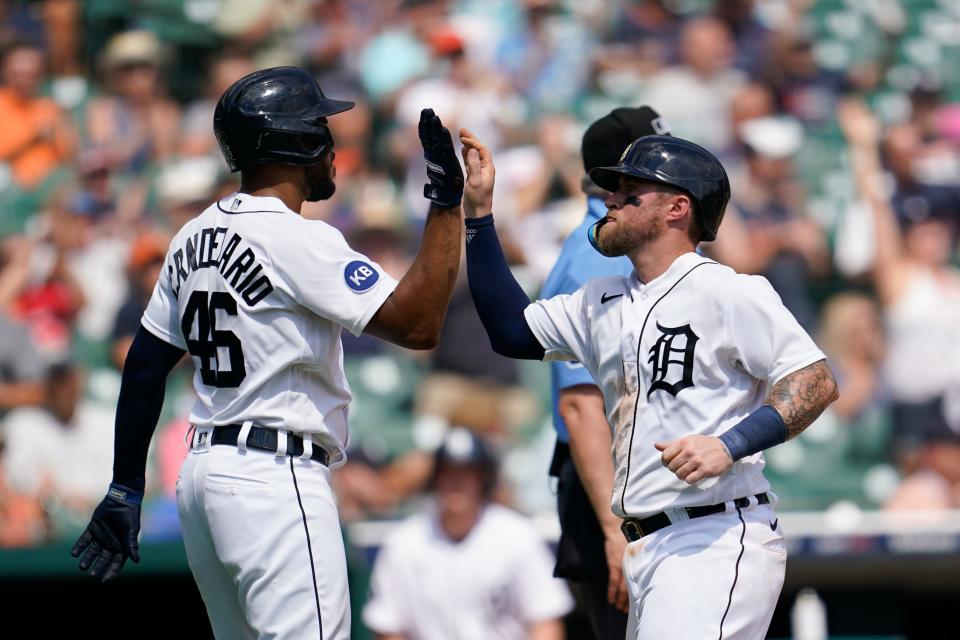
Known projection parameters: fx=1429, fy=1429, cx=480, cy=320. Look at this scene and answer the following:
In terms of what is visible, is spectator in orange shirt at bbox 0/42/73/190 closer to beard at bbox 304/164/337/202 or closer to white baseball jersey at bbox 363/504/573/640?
white baseball jersey at bbox 363/504/573/640

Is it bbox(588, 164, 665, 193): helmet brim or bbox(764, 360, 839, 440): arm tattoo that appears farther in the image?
bbox(588, 164, 665, 193): helmet brim

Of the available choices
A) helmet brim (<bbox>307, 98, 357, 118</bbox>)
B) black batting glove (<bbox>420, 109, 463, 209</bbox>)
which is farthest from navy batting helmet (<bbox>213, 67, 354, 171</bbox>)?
black batting glove (<bbox>420, 109, 463, 209</bbox>)

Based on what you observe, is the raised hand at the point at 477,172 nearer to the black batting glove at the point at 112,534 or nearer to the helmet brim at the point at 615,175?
the helmet brim at the point at 615,175

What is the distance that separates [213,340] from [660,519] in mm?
1130

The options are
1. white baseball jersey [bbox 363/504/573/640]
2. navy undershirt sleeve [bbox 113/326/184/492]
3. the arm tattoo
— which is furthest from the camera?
white baseball jersey [bbox 363/504/573/640]

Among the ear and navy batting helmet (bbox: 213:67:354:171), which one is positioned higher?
navy batting helmet (bbox: 213:67:354:171)

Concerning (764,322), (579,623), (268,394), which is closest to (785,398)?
(764,322)

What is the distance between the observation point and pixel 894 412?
7.44 metres

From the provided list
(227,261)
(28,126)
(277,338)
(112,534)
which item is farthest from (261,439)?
(28,126)

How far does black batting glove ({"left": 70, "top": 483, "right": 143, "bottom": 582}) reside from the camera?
142 inches

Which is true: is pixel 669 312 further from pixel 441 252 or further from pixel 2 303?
pixel 2 303

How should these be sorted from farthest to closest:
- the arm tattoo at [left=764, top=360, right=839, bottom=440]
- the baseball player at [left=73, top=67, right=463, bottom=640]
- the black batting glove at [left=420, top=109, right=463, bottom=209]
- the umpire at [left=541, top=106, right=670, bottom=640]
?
1. the umpire at [left=541, top=106, right=670, bottom=640]
2. the black batting glove at [left=420, top=109, right=463, bottom=209]
3. the baseball player at [left=73, top=67, right=463, bottom=640]
4. the arm tattoo at [left=764, top=360, right=839, bottom=440]

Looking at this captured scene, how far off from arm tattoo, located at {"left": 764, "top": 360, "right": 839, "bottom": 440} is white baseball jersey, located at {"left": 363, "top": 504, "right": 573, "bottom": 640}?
208 cm

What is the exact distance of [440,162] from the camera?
3.35 meters
